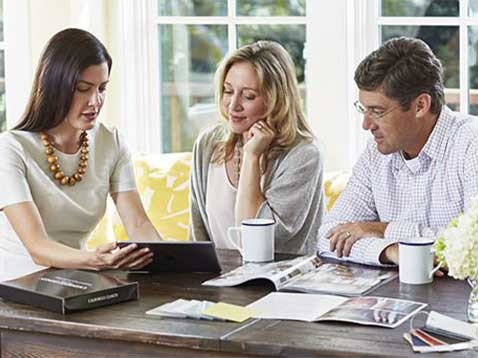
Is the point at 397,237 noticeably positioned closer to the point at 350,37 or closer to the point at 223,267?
the point at 223,267

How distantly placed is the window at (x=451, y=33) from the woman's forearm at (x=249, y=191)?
996 millimetres

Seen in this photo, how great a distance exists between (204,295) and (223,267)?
30cm

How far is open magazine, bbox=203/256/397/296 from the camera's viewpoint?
7.98 ft

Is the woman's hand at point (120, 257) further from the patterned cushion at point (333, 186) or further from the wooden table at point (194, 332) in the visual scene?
the patterned cushion at point (333, 186)

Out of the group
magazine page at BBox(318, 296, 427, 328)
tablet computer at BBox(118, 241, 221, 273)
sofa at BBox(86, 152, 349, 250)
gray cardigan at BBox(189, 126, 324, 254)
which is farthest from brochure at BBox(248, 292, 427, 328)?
sofa at BBox(86, 152, 349, 250)

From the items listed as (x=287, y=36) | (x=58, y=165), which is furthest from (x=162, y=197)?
(x=58, y=165)

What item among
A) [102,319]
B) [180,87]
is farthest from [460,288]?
[180,87]

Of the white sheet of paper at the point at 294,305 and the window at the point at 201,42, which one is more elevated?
the window at the point at 201,42

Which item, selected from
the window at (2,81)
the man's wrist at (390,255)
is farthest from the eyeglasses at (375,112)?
the window at (2,81)

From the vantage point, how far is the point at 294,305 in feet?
7.50

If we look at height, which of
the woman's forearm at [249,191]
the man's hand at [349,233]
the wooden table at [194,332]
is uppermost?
the woman's forearm at [249,191]

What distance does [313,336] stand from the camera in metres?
2.06

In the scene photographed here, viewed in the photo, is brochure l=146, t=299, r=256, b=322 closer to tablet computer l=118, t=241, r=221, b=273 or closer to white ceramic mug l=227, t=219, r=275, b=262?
tablet computer l=118, t=241, r=221, b=273

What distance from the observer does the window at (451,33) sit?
371 cm
